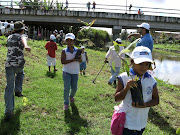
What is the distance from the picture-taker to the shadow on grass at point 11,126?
141 inches

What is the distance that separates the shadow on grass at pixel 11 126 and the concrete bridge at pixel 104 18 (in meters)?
20.6

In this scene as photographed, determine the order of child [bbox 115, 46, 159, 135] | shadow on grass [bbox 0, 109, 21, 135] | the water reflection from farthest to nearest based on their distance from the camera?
the water reflection
shadow on grass [bbox 0, 109, 21, 135]
child [bbox 115, 46, 159, 135]

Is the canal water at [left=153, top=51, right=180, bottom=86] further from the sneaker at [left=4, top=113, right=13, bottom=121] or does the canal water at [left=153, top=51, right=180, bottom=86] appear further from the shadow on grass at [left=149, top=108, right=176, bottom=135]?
the sneaker at [left=4, top=113, right=13, bottom=121]

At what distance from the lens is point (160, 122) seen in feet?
16.1

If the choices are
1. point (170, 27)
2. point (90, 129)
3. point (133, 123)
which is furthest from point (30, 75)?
point (170, 27)

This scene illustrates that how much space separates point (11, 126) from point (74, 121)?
1317 millimetres

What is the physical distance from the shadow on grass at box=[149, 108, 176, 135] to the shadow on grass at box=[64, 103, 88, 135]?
73.5 inches

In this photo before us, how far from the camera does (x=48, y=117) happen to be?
14.3ft

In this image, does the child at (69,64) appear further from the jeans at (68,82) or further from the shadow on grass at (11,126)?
the shadow on grass at (11,126)

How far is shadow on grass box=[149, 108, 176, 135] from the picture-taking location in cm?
451

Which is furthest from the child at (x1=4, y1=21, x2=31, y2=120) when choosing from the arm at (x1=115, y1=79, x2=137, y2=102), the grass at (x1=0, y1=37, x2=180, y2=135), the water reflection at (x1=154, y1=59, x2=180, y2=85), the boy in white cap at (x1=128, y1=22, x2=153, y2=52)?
the water reflection at (x1=154, y1=59, x2=180, y2=85)

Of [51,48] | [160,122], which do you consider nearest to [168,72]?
[51,48]

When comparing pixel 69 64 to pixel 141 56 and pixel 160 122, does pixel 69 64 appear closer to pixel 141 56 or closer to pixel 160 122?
pixel 141 56

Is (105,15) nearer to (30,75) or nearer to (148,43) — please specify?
(30,75)
